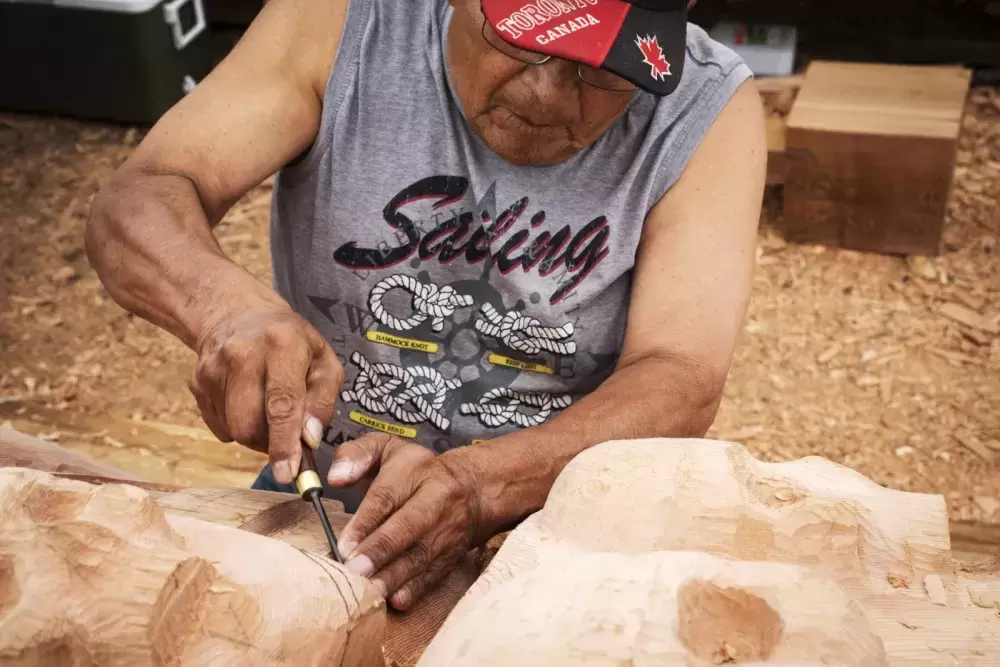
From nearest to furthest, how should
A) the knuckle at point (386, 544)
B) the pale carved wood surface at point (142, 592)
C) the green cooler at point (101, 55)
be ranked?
the pale carved wood surface at point (142, 592) < the knuckle at point (386, 544) < the green cooler at point (101, 55)

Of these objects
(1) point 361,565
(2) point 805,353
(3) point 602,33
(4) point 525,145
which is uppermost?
(3) point 602,33

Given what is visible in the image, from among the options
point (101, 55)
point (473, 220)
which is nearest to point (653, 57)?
point (473, 220)

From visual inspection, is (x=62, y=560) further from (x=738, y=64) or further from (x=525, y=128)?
(x=738, y=64)

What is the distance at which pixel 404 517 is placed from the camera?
1.39 m

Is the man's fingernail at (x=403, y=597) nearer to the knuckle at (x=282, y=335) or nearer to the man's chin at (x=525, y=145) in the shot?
the knuckle at (x=282, y=335)

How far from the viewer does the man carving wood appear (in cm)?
158

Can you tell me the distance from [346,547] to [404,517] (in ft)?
0.28

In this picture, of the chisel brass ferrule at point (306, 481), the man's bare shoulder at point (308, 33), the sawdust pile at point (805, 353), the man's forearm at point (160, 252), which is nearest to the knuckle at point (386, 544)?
the chisel brass ferrule at point (306, 481)

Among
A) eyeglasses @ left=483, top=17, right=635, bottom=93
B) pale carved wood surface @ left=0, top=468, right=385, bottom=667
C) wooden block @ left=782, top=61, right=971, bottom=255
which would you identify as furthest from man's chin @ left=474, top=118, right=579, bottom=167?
wooden block @ left=782, top=61, right=971, bottom=255

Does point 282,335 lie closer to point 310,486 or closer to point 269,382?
point 269,382

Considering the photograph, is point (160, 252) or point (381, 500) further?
point (160, 252)

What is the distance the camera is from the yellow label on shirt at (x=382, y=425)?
2.11 m

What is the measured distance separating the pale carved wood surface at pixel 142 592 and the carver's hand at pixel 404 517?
15 centimetres

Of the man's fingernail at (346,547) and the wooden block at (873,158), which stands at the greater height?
the man's fingernail at (346,547)
